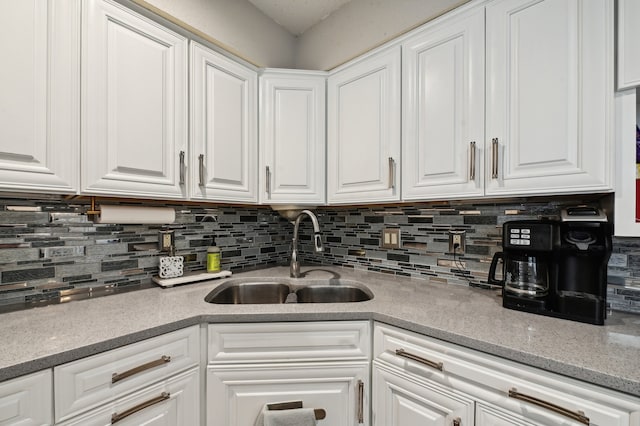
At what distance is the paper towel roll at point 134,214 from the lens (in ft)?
4.09

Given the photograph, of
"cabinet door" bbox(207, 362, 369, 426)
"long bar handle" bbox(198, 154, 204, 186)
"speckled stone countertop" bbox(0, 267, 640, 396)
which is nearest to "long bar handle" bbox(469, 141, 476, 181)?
"speckled stone countertop" bbox(0, 267, 640, 396)

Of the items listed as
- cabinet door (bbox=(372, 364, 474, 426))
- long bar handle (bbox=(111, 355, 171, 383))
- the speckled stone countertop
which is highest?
the speckled stone countertop

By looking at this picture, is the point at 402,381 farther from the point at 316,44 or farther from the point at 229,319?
the point at 316,44

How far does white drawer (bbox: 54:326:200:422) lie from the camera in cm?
77

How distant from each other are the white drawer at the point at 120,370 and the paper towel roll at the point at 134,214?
0.61m

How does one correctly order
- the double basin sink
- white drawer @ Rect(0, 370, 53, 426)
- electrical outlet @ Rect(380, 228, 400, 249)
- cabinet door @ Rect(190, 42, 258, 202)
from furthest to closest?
1. electrical outlet @ Rect(380, 228, 400, 249)
2. the double basin sink
3. cabinet door @ Rect(190, 42, 258, 202)
4. white drawer @ Rect(0, 370, 53, 426)

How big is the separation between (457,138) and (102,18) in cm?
150

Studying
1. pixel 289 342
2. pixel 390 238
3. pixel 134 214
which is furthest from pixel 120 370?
pixel 390 238

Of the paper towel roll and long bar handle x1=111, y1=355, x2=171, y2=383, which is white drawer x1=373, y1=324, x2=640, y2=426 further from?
the paper towel roll

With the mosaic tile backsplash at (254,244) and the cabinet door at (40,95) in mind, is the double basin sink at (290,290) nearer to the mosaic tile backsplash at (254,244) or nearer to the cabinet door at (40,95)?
the mosaic tile backsplash at (254,244)

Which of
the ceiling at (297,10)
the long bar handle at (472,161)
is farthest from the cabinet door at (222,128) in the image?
the long bar handle at (472,161)

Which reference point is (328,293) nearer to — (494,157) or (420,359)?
(420,359)

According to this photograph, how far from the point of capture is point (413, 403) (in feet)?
3.34

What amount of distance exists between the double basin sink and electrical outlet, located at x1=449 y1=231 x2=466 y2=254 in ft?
1.74
